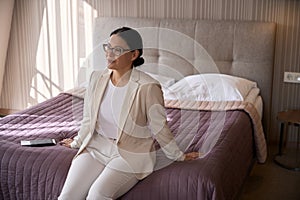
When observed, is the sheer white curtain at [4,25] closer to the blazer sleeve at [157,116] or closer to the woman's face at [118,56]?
the woman's face at [118,56]

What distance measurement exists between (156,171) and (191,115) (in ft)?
3.47

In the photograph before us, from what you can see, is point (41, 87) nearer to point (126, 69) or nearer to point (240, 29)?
point (240, 29)

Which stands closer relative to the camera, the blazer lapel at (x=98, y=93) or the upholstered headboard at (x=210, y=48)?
the blazer lapel at (x=98, y=93)

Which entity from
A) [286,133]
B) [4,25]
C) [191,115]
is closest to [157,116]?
[191,115]

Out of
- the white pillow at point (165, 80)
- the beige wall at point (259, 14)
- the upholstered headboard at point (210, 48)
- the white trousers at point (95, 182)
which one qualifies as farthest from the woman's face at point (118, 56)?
the beige wall at point (259, 14)

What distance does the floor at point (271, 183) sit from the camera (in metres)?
3.39

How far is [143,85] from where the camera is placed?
2.56m

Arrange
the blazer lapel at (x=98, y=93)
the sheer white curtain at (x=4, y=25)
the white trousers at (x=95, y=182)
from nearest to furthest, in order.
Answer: the white trousers at (x=95, y=182), the blazer lapel at (x=98, y=93), the sheer white curtain at (x=4, y=25)

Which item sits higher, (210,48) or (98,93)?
(210,48)

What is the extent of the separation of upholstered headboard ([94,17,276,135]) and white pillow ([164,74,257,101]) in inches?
6.3

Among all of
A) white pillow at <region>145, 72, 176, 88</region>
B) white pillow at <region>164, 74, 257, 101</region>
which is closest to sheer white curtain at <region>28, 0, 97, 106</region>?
white pillow at <region>145, 72, 176, 88</region>

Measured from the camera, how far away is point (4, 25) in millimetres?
4840

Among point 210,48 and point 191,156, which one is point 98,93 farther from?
point 210,48

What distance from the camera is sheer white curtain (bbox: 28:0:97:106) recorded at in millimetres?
4734
